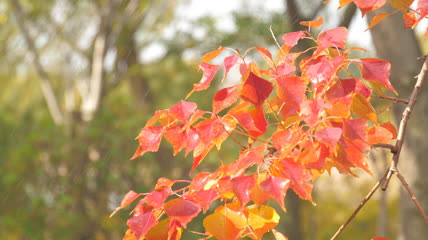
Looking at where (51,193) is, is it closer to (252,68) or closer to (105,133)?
(105,133)

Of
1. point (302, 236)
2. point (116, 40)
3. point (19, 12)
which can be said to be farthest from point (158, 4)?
point (302, 236)

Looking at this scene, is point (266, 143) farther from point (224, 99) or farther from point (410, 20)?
point (410, 20)

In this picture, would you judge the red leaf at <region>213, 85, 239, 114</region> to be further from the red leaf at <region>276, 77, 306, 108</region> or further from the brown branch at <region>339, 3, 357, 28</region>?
the brown branch at <region>339, 3, 357, 28</region>

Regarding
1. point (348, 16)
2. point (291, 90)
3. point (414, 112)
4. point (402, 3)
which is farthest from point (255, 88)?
point (348, 16)

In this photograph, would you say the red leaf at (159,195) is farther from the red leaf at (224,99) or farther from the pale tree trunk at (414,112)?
the pale tree trunk at (414,112)

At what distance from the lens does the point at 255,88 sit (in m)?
0.76

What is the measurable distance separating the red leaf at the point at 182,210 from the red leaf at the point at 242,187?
0.08 metres

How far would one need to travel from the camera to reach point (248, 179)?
71 centimetres

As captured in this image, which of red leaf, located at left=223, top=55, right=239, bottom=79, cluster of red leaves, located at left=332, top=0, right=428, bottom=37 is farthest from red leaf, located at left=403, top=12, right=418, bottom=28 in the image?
red leaf, located at left=223, top=55, right=239, bottom=79

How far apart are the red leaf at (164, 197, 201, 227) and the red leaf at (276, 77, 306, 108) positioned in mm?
198

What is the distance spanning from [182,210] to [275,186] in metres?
0.15

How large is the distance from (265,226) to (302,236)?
3.73m

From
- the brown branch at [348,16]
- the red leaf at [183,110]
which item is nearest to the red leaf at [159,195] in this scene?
the red leaf at [183,110]

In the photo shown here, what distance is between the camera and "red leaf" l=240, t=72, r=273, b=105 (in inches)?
29.6
